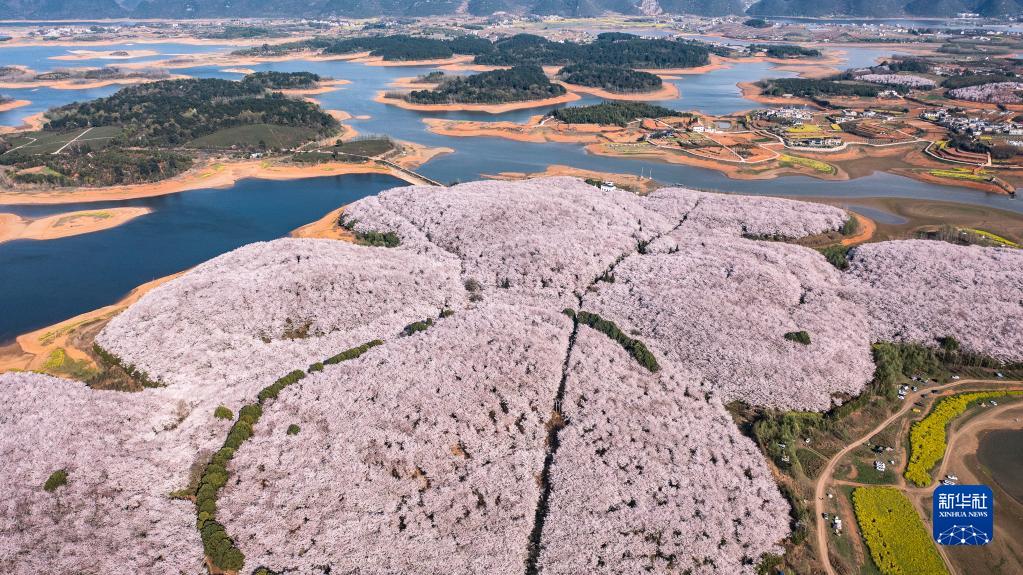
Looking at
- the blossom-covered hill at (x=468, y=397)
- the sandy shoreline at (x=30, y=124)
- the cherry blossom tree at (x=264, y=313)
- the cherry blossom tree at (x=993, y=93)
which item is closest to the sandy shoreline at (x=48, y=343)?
the cherry blossom tree at (x=264, y=313)

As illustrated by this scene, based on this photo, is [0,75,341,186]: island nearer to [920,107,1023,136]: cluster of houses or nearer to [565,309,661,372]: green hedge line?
[565,309,661,372]: green hedge line

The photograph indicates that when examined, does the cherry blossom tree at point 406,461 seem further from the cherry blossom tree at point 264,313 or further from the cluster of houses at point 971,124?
the cluster of houses at point 971,124

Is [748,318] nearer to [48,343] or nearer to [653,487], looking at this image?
[653,487]

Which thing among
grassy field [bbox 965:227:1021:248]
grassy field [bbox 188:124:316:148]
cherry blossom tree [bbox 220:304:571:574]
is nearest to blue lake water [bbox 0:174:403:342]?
grassy field [bbox 188:124:316:148]

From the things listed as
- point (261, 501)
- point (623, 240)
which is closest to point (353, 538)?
point (261, 501)

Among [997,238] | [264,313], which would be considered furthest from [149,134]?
[997,238]

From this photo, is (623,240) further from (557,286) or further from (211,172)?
(211,172)
